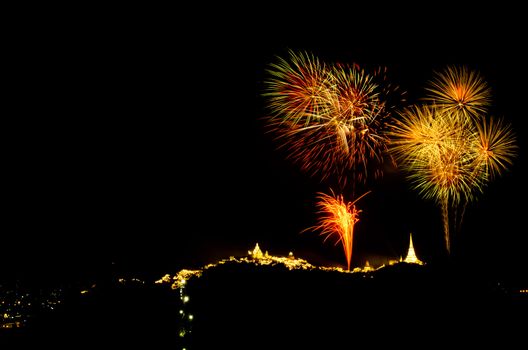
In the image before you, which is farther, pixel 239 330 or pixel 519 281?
pixel 519 281

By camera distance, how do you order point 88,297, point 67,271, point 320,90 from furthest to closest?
point 67,271, point 320,90, point 88,297

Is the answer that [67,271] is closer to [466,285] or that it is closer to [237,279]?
[237,279]

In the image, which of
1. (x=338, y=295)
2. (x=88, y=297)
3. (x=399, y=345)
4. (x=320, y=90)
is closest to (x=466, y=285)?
(x=338, y=295)

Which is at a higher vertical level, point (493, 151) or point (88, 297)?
point (493, 151)

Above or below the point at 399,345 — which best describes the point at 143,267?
above

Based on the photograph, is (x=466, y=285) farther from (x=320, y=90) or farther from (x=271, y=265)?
(x=320, y=90)

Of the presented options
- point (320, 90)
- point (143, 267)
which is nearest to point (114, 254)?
point (143, 267)

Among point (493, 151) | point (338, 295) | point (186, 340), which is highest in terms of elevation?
point (493, 151)

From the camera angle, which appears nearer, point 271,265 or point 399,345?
point 399,345

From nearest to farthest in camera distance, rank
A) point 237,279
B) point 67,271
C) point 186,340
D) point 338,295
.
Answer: point 186,340
point 338,295
point 237,279
point 67,271

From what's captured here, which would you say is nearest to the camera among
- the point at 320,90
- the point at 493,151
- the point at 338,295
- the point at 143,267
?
the point at 338,295
